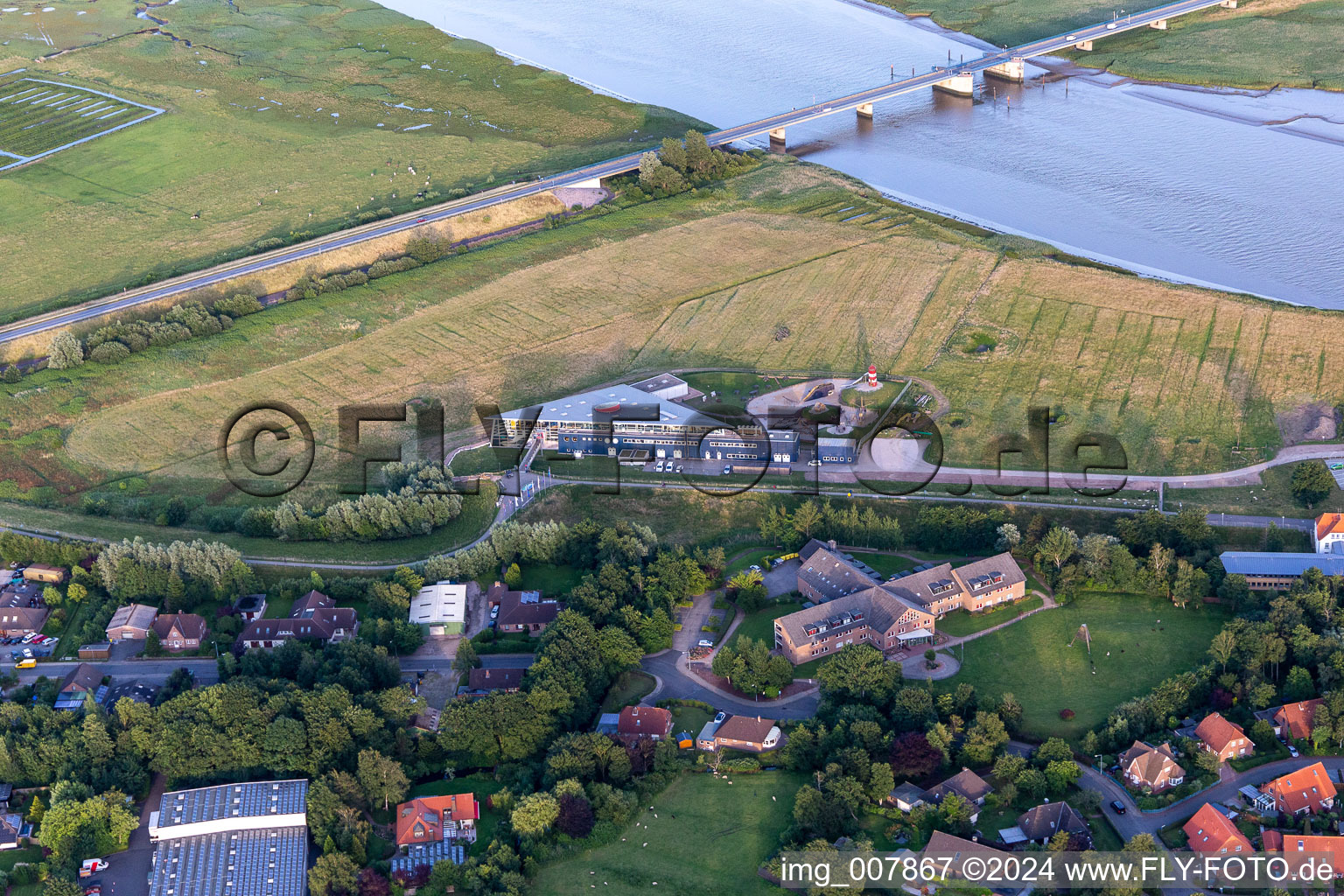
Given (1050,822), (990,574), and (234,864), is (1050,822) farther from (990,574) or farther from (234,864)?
(234,864)

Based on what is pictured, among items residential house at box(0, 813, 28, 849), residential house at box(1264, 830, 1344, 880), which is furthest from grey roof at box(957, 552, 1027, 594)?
residential house at box(0, 813, 28, 849)

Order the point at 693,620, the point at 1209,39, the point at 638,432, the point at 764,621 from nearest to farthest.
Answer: the point at 764,621 < the point at 693,620 < the point at 638,432 < the point at 1209,39

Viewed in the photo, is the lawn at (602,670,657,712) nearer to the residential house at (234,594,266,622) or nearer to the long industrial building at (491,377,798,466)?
the residential house at (234,594,266,622)

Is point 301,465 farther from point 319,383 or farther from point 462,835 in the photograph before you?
point 462,835

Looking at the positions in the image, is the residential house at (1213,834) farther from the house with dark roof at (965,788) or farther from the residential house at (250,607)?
the residential house at (250,607)

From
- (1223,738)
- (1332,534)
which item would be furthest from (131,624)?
(1332,534)

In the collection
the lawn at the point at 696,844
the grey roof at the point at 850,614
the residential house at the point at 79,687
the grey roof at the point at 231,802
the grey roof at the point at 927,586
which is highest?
the grey roof at the point at 927,586

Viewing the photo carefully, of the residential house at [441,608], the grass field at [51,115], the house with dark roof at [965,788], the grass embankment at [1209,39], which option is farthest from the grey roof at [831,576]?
the grass field at [51,115]
